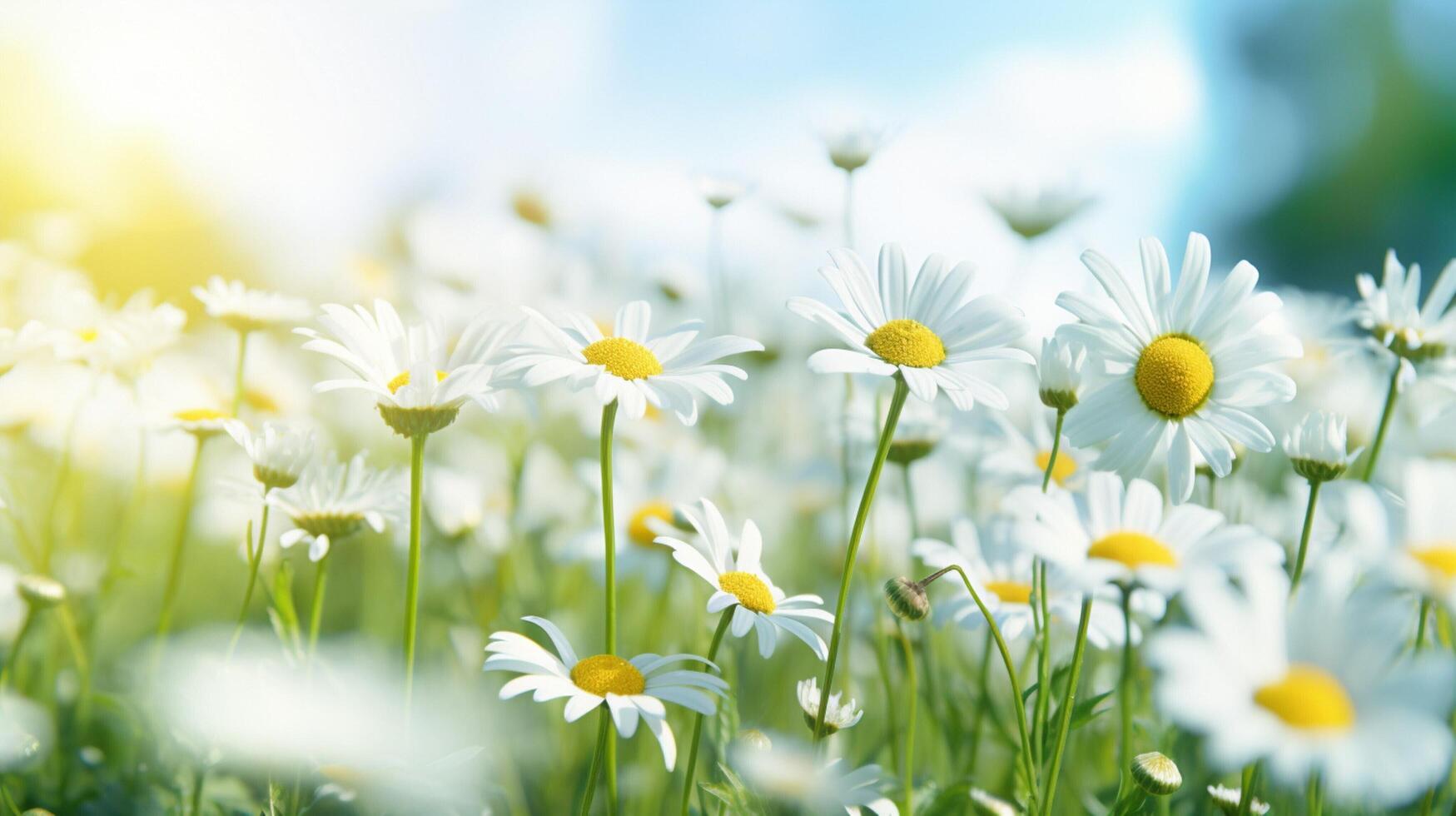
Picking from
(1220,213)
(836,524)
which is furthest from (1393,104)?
(836,524)

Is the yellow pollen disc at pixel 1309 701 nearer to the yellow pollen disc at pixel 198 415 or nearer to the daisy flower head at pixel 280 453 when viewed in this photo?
the daisy flower head at pixel 280 453

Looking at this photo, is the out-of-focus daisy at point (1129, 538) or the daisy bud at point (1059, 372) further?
the daisy bud at point (1059, 372)

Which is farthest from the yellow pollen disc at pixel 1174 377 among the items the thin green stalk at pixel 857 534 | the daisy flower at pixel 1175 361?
the thin green stalk at pixel 857 534

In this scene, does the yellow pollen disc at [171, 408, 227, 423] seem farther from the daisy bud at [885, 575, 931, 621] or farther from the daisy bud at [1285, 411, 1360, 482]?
the daisy bud at [1285, 411, 1360, 482]

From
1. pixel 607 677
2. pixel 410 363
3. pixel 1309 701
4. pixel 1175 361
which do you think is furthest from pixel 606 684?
pixel 1175 361

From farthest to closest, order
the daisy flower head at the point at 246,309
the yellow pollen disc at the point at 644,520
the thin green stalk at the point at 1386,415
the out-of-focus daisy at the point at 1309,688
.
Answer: the yellow pollen disc at the point at 644,520 → the daisy flower head at the point at 246,309 → the thin green stalk at the point at 1386,415 → the out-of-focus daisy at the point at 1309,688

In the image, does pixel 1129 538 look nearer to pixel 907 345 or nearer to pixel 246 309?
pixel 907 345

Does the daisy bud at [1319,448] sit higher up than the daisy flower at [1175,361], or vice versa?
the daisy flower at [1175,361]

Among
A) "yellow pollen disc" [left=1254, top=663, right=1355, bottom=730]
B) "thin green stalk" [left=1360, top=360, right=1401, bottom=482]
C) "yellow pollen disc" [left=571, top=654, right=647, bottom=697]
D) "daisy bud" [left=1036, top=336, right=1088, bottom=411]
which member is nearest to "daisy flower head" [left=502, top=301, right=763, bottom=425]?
"yellow pollen disc" [left=571, top=654, right=647, bottom=697]
